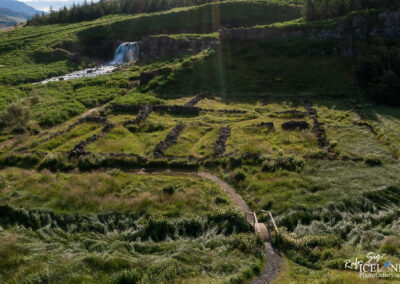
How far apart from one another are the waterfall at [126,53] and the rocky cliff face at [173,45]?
18.1 ft

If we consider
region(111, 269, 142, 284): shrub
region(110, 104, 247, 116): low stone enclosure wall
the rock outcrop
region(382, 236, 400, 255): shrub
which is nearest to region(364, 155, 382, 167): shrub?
region(382, 236, 400, 255): shrub

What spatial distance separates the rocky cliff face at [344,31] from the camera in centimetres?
6097

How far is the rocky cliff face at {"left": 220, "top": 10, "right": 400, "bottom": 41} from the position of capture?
200ft

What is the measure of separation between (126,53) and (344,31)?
206 feet

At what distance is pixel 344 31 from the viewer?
63.8m

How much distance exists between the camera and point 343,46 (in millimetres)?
61375

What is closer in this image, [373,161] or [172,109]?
[373,161]

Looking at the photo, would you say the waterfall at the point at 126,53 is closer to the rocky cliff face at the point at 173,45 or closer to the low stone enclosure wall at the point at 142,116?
the rocky cliff face at the point at 173,45

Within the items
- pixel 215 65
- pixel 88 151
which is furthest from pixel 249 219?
pixel 215 65

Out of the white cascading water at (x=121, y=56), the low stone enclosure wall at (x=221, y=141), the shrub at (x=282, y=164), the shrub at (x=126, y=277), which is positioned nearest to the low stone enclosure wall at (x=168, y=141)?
the low stone enclosure wall at (x=221, y=141)

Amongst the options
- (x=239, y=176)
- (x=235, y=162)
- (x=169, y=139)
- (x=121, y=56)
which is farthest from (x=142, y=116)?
(x=121, y=56)

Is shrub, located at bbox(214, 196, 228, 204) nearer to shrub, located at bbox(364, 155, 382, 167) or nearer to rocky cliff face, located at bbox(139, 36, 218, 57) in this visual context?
shrub, located at bbox(364, 155, 382, 167)

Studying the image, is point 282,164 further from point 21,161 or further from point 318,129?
point 21,161

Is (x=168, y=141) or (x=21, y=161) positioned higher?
(x=168, y=141)
